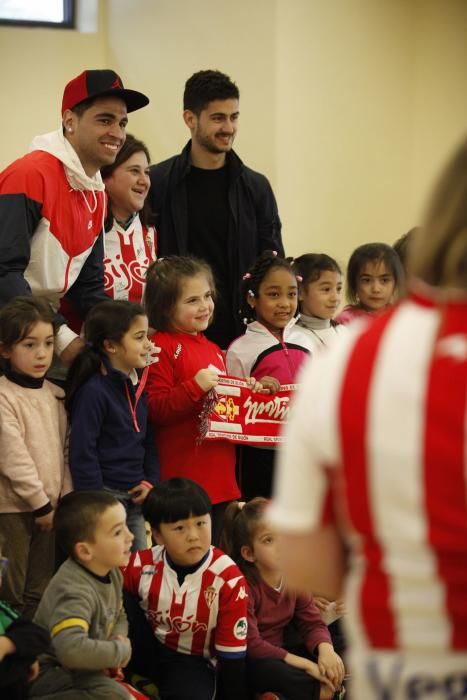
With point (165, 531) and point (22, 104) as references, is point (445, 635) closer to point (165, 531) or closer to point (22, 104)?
point (165, 531)

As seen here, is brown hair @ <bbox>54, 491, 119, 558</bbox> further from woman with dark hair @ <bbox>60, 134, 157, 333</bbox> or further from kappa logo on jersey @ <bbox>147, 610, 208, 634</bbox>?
woman with dark hair @ <bbox>60, 134, 157, 333</bbox>

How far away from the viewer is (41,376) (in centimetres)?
336

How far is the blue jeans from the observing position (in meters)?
3.50

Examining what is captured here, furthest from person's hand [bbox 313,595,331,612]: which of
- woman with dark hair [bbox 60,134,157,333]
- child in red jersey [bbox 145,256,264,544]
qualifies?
woman with dark hair [bbox 60,134,157,333]

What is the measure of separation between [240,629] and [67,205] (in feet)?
4.80

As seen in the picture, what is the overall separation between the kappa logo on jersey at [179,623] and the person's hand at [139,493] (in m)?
0.41

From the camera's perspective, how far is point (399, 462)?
3.78ft

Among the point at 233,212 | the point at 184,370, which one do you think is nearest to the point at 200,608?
the point at 184,370

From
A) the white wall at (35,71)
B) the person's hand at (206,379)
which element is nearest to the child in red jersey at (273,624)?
the person's hand at (206,379)

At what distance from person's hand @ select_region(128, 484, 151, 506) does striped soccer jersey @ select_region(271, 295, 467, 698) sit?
2322 millimetres

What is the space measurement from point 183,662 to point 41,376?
0.98m

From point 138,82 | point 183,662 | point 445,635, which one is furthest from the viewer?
point 138,82

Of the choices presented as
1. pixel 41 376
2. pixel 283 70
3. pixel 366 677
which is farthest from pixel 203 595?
pixel 283 70

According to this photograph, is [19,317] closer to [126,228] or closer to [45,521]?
[45,521]
